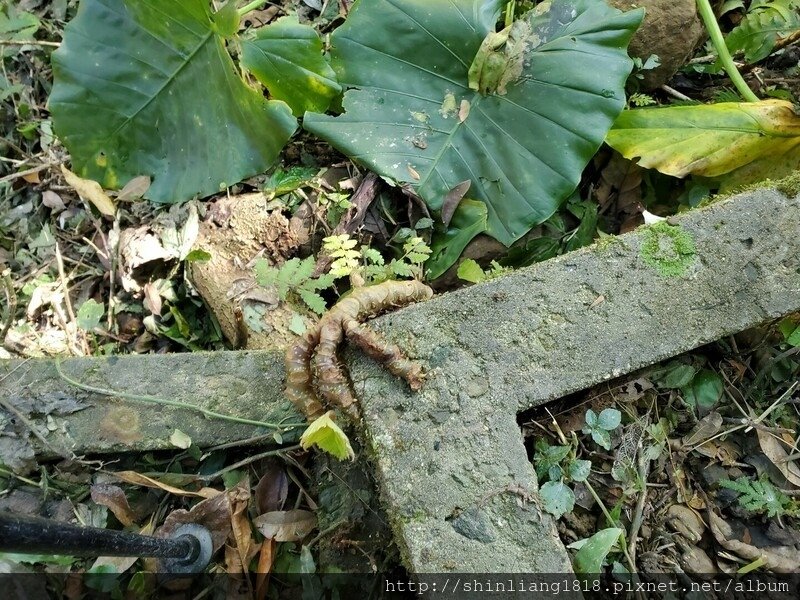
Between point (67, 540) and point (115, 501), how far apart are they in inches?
22.9

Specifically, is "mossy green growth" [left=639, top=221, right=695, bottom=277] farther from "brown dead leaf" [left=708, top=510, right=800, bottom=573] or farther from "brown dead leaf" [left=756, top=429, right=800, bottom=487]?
"brown dead leaf" [left=708, top=510, right=800, bottom=573]

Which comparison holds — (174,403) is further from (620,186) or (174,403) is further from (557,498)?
(620,186)

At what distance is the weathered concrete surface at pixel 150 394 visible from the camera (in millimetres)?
1346

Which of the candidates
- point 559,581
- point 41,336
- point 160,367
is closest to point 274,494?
point 160,367

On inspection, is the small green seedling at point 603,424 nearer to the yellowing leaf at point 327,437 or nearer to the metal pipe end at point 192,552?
the yellowing leaf at point 327,437

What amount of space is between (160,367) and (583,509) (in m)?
1.04

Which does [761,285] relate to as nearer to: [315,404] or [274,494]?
[315,404]

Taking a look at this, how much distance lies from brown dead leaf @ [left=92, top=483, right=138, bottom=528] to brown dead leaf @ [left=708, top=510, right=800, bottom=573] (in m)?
1.32

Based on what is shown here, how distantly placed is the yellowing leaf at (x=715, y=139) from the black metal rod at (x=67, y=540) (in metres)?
1.53

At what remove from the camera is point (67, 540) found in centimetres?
79

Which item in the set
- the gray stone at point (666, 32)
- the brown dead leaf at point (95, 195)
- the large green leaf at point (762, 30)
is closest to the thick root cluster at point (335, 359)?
the brown dead leaf at point (95, 195)

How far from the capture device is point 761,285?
1.35 metres

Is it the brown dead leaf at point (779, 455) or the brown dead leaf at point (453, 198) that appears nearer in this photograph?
the brown dead leaf at point (779, 455)

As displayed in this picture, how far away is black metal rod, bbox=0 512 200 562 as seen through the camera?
70cm
